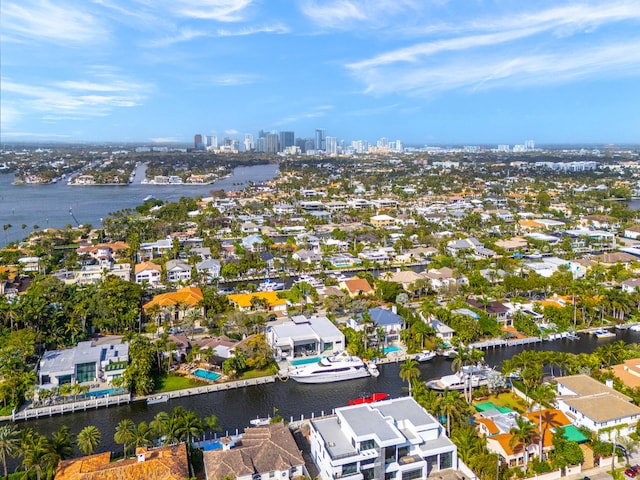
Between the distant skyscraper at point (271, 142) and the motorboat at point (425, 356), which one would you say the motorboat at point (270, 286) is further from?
the distant skyscraper at point (271, 142)

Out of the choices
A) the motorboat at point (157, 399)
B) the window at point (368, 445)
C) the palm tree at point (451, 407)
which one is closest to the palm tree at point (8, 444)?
the motorboat at point (157, 399)

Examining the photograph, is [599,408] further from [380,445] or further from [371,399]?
[380,445]

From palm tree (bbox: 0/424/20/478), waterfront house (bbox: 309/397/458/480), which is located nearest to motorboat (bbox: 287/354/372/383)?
waterfront house (bbox: 309/397/458/480)

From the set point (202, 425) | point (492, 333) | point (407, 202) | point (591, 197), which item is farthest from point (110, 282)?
point (591, 197)

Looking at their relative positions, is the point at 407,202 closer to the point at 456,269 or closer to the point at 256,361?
the point at 456,269

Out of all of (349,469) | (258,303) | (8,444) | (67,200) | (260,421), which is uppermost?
(67,200)

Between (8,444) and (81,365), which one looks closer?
(8,444)

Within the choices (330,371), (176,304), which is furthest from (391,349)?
(176,304)
